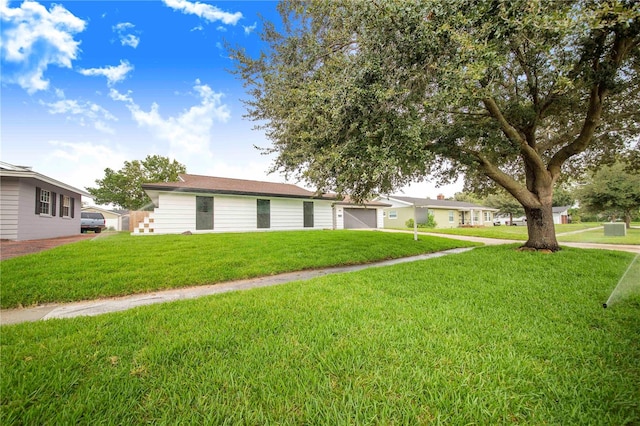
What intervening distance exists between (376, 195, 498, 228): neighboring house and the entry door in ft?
52.3

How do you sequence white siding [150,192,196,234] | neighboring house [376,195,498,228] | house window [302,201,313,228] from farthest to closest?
neighboring house [376,195,498,228], house window [302,201,313,228], white siding [150,192,196,234]

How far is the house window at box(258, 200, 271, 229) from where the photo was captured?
14328mm

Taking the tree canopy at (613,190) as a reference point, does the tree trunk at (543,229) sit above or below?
below

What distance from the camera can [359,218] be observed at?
21.8 metres

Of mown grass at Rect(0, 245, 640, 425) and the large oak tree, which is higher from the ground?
the large oak tree

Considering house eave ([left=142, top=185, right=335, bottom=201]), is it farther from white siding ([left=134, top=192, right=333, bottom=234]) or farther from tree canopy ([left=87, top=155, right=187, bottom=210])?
tree canopy ([left=87, top=155, right=187, bottom=210])

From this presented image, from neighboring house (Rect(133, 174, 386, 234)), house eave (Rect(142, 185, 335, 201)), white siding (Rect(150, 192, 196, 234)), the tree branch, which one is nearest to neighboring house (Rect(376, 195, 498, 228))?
neighboring house (Rect(133, 174, 386, 234))

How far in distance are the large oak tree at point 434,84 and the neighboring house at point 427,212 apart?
16.5 m

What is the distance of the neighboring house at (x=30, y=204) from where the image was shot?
947 cm

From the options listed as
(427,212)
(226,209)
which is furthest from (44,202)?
(427,212)

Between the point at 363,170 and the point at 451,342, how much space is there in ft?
10.7

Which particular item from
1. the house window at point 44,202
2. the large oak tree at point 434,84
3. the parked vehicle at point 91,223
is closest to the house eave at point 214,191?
the house window at point 44,202

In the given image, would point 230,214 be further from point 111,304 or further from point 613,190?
point 613,190

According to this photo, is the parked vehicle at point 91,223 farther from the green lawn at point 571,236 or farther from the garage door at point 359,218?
the green lawn at point 571,236
